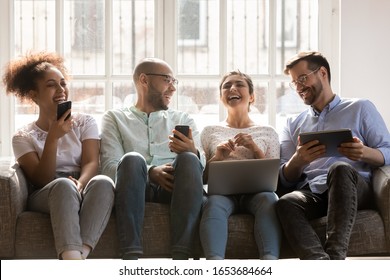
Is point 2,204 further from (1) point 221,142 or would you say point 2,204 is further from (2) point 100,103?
(2) point 100,103

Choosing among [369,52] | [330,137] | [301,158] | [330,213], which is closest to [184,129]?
[301,158]

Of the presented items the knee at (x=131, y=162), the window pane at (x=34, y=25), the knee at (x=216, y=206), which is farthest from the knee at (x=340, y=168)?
the window pane at (x=34, y=25)

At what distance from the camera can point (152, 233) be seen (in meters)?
3.22

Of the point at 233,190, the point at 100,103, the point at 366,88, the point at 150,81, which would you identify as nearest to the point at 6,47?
the point at 100,103

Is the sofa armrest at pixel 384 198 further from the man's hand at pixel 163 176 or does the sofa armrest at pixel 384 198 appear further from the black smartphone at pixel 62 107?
the black smartphone at pixel 62 107

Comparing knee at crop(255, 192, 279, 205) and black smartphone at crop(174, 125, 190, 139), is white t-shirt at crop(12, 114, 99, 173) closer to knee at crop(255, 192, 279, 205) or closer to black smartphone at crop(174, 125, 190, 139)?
black smartphone at crop(174, 125, 190, 139)

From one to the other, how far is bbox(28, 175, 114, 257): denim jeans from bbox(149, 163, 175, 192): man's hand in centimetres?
28

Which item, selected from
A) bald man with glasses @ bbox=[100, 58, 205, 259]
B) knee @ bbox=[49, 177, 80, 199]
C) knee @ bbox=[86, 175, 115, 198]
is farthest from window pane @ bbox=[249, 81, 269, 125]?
knee @ bbox=[49, 177, 80, 199]

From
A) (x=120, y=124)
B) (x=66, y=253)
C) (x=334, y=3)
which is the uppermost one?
(x=334, y=3)

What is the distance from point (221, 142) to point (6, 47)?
1603 mm

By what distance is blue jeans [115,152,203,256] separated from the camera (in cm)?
311

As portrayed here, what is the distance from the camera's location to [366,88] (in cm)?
434

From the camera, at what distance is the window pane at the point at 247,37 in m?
4.50

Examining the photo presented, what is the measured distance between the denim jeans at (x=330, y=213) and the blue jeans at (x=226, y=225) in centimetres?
6
